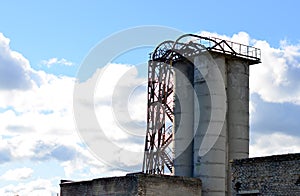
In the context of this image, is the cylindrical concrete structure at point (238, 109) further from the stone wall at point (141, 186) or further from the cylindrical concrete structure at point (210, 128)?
the stone wall at point (141, 186)

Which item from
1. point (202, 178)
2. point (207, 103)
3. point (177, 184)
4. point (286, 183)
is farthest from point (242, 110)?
point (286, 183)

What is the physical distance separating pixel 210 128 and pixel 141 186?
279 inches

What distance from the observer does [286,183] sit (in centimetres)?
2380

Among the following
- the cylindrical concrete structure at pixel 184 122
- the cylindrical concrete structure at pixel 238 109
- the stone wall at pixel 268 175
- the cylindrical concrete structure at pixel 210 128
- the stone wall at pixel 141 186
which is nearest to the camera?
the stone wall at pixel 268 175

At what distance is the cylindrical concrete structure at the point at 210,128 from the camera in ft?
117

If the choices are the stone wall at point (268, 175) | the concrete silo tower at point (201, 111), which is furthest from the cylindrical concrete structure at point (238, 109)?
the stone wall at point (268, 175)

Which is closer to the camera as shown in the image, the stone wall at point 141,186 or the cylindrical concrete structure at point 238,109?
the stone wall at point 141,186

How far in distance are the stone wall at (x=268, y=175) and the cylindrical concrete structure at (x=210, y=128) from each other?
9901 millimetres

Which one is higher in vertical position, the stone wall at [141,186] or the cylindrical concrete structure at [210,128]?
the cylindrical concrete structure at [210,128]

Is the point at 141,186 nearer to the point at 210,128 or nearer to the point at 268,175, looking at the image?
the point at 210,128

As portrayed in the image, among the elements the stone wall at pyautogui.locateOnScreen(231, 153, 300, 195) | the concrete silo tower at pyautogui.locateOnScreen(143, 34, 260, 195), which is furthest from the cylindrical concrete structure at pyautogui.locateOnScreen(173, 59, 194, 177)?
the stone wall at pyautogui.locateOnScreen(231, 153, 300, 195)

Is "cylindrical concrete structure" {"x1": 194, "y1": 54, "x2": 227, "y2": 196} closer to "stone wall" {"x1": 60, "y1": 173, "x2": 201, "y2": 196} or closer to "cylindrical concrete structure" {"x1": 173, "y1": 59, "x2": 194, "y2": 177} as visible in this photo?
"cylindrical concrete structure" {"x1": 173, "y1": 59, "x2": 194, "y2": 177}

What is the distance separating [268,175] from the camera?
80.1 feet

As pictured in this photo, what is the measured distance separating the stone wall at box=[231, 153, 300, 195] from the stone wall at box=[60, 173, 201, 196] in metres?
6.80
